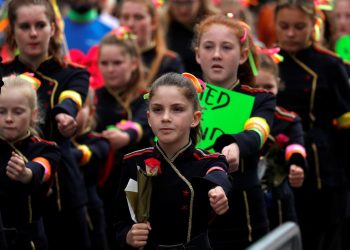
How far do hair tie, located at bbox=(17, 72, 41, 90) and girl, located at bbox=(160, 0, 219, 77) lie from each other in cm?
358

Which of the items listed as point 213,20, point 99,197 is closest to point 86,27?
point 99,197

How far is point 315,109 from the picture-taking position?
8.38m

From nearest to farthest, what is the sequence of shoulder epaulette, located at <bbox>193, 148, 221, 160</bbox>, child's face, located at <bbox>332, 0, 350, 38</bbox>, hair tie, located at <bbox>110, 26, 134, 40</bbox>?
1. shoulder epaulette, located at <bbox>193, 148, 221, 160</bbox>
2. hair tie, located at <bbox>110, 26, 134, 40</bbox>
3. child's face, located at <bbox>332, 0, 350, 38</bbox>

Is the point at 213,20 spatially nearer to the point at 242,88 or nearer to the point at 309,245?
the point at 242,88

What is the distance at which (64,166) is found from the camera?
735cm

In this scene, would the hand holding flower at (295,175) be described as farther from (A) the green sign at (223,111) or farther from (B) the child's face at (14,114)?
(B) the child's face at (14,114)

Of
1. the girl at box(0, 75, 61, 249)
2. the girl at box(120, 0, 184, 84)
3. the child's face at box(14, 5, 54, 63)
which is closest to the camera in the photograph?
Result: the girl at box(0, 75, 61, 249)

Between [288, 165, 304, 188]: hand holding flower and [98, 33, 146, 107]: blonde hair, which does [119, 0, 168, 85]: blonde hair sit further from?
[288, 165, 304, 188]: hand holding flower

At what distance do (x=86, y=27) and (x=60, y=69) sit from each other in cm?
443

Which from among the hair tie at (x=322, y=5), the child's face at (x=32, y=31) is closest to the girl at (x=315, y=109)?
the hair tie at (x=322, y=5)

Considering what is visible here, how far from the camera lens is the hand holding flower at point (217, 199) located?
5379 mm

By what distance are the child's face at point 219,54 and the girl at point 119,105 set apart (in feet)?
6.11

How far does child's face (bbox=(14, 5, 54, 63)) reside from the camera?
7.12 metres

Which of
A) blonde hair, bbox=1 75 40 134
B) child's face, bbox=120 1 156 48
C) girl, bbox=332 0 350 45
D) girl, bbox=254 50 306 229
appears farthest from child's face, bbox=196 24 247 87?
girl, bbox=332 0 350 45
